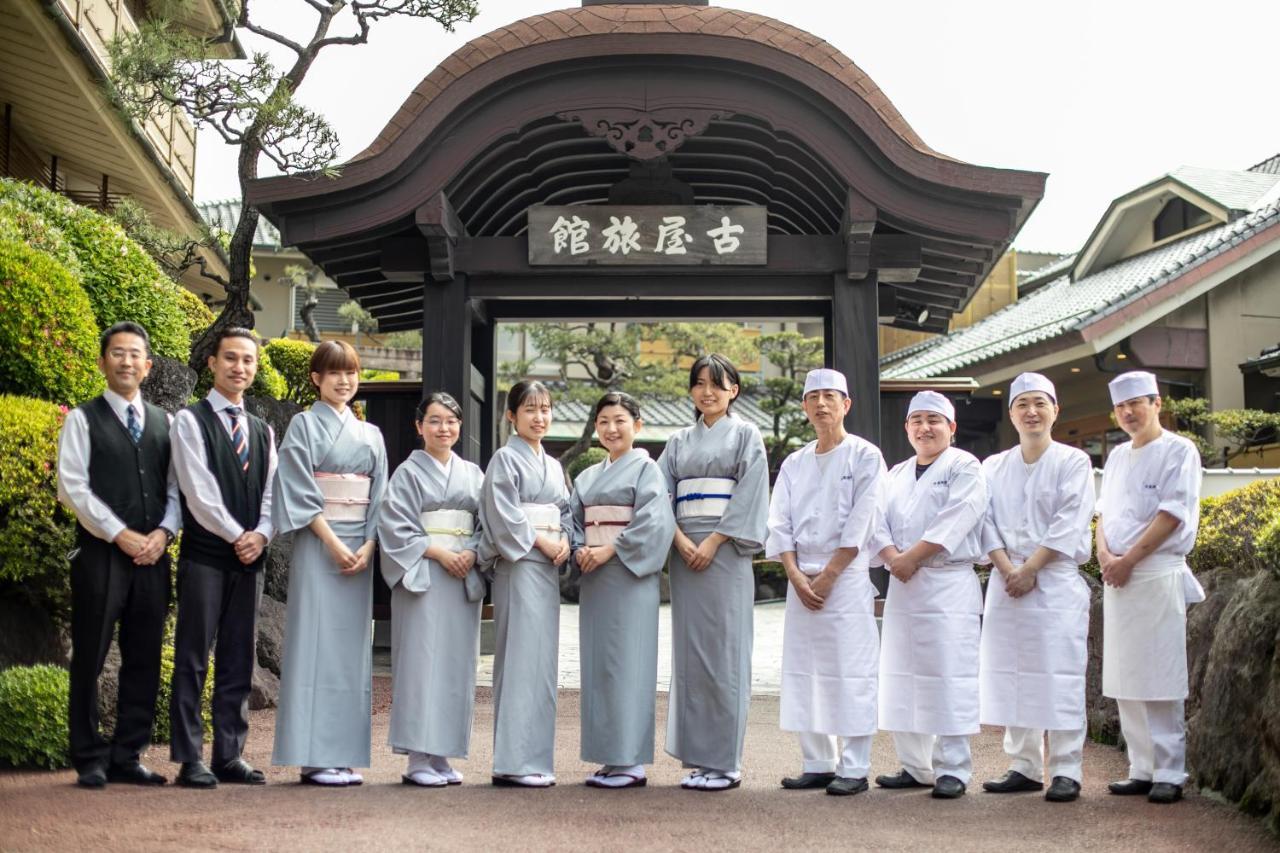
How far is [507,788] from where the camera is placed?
19.0ft

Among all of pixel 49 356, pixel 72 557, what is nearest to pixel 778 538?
pixel 72 557

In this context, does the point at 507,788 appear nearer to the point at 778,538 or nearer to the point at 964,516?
the point at 778,538

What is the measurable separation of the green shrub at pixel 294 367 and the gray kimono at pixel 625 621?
7.59 m

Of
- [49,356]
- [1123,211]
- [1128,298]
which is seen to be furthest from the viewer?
[1123,211]

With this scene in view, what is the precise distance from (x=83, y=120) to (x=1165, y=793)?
13.0 meters

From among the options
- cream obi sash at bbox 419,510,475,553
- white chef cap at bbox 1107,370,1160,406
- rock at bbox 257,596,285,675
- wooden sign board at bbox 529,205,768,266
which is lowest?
rock at bbox 257,596,285,675

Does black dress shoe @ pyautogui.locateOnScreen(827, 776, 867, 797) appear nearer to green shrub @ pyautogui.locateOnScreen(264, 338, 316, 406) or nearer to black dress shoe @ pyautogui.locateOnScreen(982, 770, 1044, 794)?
black dress shoe @ pyautogui.locateOnScreen(982, 770, 1044, 794)

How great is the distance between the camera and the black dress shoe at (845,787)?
570 cm

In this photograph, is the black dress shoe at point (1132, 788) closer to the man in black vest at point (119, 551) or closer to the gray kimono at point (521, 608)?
the gray kimono at point (521, 608)

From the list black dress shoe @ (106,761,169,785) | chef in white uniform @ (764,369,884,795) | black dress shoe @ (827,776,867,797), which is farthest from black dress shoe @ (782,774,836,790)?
black dress shoe @ (106,761,169,785)

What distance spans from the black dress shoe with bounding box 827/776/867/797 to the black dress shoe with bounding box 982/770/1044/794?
2.06 ft

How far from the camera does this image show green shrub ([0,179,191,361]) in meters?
8.94

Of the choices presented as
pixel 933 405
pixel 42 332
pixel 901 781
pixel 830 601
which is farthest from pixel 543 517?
pixel 42 332

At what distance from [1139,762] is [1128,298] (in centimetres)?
932
